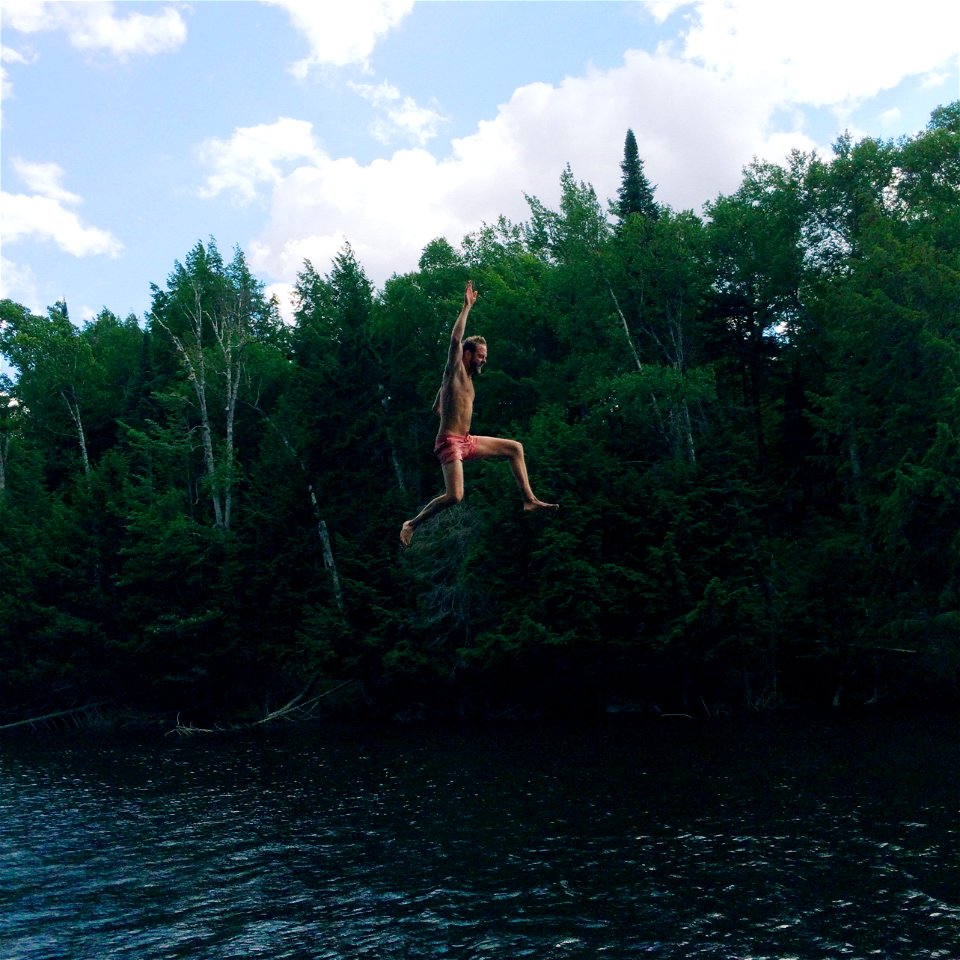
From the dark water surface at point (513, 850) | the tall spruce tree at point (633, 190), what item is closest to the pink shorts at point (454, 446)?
the dark water surface at point (513, 850)

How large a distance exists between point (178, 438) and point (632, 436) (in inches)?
835

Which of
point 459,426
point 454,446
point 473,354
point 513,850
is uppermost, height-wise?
point 473,354

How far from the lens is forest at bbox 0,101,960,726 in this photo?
30.8 meters

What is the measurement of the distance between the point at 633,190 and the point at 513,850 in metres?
35.6

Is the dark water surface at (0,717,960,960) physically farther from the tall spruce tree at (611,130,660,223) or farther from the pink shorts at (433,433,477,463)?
the tall spruce tree at (611,130,660,223)

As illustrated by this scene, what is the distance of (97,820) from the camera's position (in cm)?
2205

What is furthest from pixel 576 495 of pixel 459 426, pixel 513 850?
pixel 459 426

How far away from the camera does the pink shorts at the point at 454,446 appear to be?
9.24m

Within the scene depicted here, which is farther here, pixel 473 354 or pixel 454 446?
pixel 454 446

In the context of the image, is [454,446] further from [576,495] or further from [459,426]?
[576,495]

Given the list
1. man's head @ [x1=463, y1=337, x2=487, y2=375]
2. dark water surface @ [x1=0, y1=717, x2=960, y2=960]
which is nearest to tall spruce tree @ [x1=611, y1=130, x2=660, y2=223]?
dark water surface @ [x1=0, y1=717, x2=960, y2=960]

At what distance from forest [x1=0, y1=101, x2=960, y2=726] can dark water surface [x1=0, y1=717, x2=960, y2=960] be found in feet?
14.1

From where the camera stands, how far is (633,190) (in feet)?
150

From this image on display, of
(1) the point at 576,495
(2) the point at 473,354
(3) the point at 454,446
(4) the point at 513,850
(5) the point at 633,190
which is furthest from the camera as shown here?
(5) the point at 633,190
